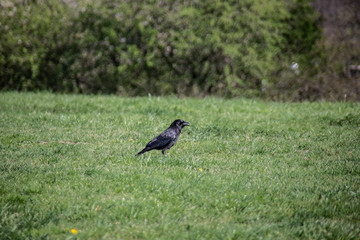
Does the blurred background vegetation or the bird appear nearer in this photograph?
the bird

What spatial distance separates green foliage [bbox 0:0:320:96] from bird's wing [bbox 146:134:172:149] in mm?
6694

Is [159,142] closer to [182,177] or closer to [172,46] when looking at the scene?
[182,177]

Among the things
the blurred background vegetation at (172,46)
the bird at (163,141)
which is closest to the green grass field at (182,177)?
the bird at (163,141)

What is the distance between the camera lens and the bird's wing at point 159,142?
5.80 metres

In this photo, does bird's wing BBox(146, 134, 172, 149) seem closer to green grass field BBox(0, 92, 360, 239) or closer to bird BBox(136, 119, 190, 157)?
bird BBox(136, 119, 190, 157)

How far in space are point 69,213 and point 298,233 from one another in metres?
2.22

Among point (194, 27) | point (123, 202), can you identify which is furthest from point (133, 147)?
point (194, 27)

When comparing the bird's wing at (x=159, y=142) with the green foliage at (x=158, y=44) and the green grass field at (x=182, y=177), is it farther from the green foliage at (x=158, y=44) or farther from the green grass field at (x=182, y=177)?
the green foliage at (x=158, y=44)

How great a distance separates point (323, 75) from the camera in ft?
38.9

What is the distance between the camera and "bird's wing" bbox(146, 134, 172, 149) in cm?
580

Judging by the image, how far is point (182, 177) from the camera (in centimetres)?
518

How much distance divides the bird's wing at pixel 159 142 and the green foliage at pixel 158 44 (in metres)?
6.69

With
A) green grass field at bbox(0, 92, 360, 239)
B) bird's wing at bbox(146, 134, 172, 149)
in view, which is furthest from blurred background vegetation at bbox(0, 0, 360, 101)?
bird's wing at bbox(146, 134, 172, 149)

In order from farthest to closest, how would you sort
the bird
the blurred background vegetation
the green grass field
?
1. the blurred background vegetation
2. the bird
3. the green grass field
